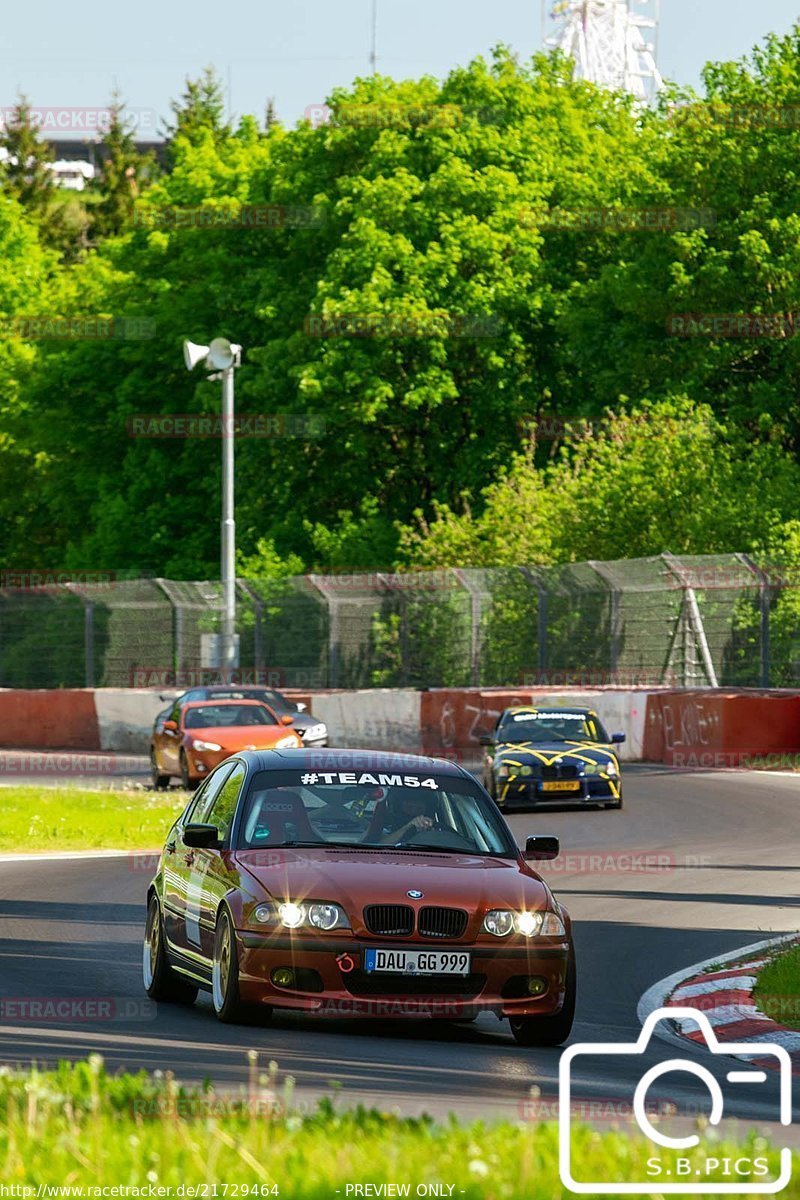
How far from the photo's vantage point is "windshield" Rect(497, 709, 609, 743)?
1129 inches

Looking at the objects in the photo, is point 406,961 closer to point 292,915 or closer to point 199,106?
point 292,915

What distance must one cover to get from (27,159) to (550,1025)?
327 feet

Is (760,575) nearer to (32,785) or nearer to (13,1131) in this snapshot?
(32,785)

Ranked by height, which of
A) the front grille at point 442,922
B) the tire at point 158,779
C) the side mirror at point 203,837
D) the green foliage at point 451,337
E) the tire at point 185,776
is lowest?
the tire at point 158,779

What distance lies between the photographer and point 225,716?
3150cm

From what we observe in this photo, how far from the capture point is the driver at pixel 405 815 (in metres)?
11.9

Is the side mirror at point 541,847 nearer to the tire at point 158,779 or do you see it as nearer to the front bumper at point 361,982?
the front bumper at point 361,982

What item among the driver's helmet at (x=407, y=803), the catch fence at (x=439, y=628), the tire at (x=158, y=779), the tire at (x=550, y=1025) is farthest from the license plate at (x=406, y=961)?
the catch fence at (x=439, y=628)

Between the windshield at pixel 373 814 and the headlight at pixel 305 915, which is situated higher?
the windshield at pixel 373 814

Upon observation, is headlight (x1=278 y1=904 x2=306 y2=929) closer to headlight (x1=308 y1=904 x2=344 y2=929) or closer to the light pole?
headlight (x1=308 y1=904 x2=344 y2=929)

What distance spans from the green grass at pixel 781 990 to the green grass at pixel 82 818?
11417 millimetres

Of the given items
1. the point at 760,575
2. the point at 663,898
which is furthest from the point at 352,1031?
the point at 760,575

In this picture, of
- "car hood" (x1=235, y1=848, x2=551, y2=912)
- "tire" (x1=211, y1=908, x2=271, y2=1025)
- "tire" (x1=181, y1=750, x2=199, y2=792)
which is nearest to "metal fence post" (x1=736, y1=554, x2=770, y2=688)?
"tire" (x1=181, y1=750, x2=199, y2=792)

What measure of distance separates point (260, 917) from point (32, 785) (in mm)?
22870
